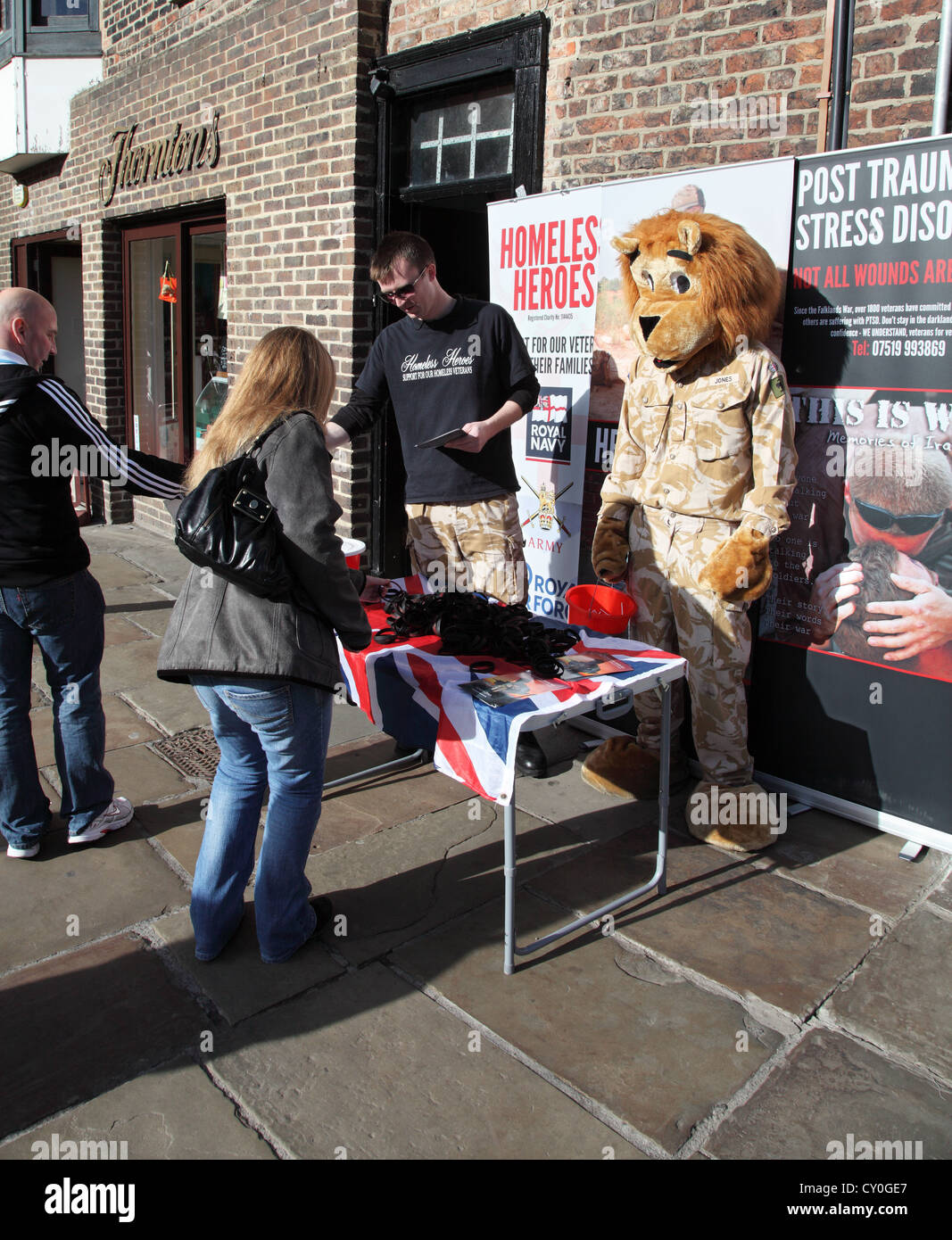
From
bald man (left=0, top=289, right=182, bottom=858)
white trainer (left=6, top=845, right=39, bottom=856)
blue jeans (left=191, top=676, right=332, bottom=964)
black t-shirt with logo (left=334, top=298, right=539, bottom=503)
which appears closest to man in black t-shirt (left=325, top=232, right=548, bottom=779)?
black t-shirt with logo (left=334, top=298, right=539, bottom=503)

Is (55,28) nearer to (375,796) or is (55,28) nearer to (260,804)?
(375,796)

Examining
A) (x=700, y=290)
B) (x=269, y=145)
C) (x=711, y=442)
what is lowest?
(x=711, y=442)

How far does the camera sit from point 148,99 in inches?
342

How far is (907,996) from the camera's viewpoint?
9.79 ft

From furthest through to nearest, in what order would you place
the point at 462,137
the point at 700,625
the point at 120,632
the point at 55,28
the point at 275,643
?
1. the point at 55,28
2. the point at 120,632
3. the point at 462,137
4. the point at 700,625
5. the point at 275,643

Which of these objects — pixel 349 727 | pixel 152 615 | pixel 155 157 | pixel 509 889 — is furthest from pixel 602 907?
pixel 155 157

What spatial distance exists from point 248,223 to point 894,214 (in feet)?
16.9

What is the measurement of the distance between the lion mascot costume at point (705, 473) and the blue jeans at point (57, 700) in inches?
80.1

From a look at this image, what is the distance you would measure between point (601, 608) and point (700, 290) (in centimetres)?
122

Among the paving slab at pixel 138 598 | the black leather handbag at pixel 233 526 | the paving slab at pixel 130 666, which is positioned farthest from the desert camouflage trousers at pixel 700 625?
the paving slab at pixel 138 598

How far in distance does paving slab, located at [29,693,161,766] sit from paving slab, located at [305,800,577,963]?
5.12ft

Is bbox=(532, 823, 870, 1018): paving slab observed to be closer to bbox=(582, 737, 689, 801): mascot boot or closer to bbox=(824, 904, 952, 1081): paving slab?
bbox=(824, 904, 952, 1081): paving slab

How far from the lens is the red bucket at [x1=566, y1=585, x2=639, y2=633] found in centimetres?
361

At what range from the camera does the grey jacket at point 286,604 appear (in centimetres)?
267
